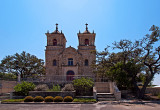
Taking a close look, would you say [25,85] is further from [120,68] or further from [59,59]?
[59,59]

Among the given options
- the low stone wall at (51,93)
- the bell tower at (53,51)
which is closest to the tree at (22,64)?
the bell tower at (53,51)

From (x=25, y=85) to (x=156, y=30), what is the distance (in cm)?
1551

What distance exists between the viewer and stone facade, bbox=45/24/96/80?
31266 mm

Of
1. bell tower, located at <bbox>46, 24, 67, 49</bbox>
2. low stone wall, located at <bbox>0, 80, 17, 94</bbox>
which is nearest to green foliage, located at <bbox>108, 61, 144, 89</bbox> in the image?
low stone wall, located at <bbox>0, 80, 17, 94</bbox>

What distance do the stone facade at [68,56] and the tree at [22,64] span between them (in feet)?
19.5

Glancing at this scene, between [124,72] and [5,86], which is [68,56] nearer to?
[5,86]

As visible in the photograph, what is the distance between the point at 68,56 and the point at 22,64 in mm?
11531

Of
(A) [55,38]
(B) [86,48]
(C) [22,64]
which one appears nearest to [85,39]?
(B) [86,48]

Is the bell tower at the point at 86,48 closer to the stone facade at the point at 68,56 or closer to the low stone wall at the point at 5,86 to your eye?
the stone facade at the point at 68,56

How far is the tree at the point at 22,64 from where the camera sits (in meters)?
35.8

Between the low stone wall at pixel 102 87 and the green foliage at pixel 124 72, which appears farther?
the low stone wall at pixel 102 87

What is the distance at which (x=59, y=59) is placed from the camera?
32.1 m

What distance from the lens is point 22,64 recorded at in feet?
118

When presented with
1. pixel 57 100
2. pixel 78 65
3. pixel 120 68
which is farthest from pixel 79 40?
pixel 57 100
